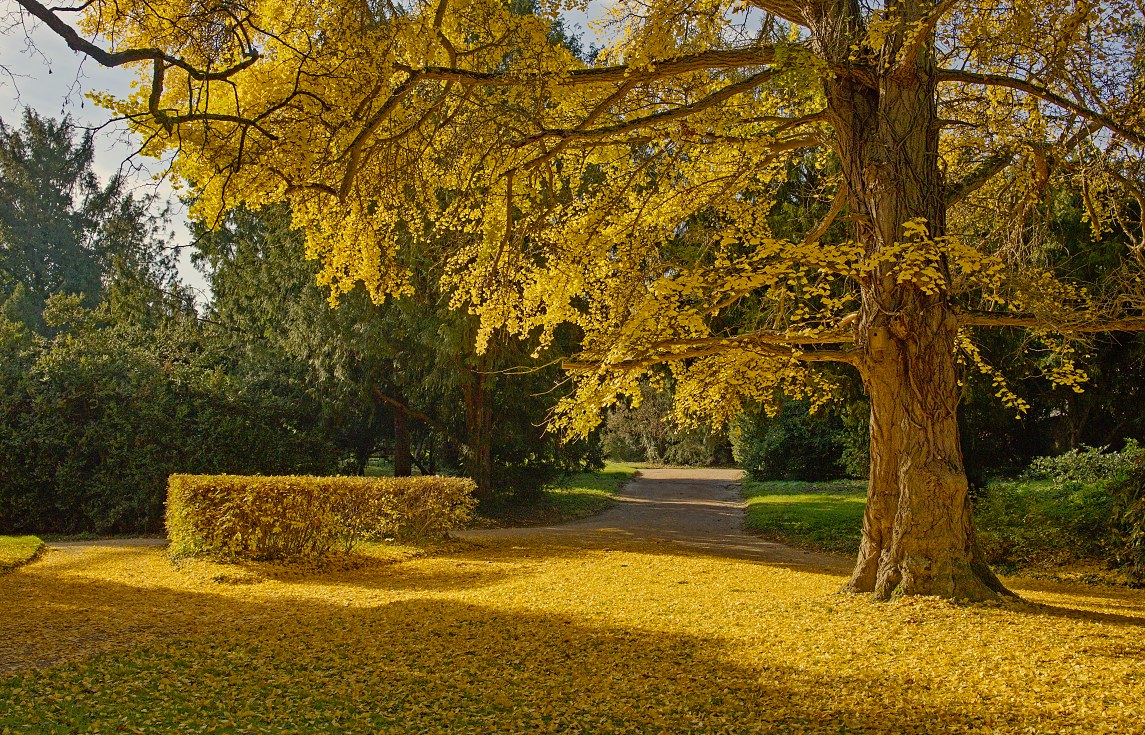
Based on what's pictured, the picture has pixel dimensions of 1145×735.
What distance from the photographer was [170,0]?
552cm

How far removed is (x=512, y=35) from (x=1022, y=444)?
18252mm

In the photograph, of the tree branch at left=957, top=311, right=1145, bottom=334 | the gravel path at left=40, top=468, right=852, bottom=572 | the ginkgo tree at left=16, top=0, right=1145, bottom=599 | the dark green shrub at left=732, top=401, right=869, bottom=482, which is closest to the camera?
the ginkgo tree at left=16, top=0, right=1145, bottom=599

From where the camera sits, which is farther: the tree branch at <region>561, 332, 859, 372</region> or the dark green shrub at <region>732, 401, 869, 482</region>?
the dark green shrub at <region>732, 401, 869, 482</region>

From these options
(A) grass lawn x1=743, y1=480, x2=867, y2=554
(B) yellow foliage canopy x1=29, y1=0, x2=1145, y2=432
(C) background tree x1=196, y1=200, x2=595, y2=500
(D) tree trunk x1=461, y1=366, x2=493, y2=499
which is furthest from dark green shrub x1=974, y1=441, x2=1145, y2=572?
(D) tree trunk x1=461, y1=366, x2=493, y2=499

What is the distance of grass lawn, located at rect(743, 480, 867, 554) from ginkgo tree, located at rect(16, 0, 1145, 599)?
21.1ft

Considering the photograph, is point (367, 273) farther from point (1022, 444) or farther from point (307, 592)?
point (1022, 444)

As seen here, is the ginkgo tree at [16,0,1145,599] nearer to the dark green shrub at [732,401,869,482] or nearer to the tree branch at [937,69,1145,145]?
the tree branch at [937,69,1145,145]

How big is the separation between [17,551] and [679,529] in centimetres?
1102

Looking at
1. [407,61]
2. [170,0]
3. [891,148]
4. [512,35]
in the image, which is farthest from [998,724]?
[170,0]

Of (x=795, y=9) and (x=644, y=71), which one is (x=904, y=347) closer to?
(x=644, y=71)

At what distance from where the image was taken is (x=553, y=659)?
5418 mm

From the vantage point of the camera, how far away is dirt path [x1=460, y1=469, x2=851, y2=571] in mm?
12469

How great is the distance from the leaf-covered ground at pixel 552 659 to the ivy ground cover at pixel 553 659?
21 mm

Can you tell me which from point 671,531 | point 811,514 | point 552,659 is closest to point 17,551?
point 552,659
